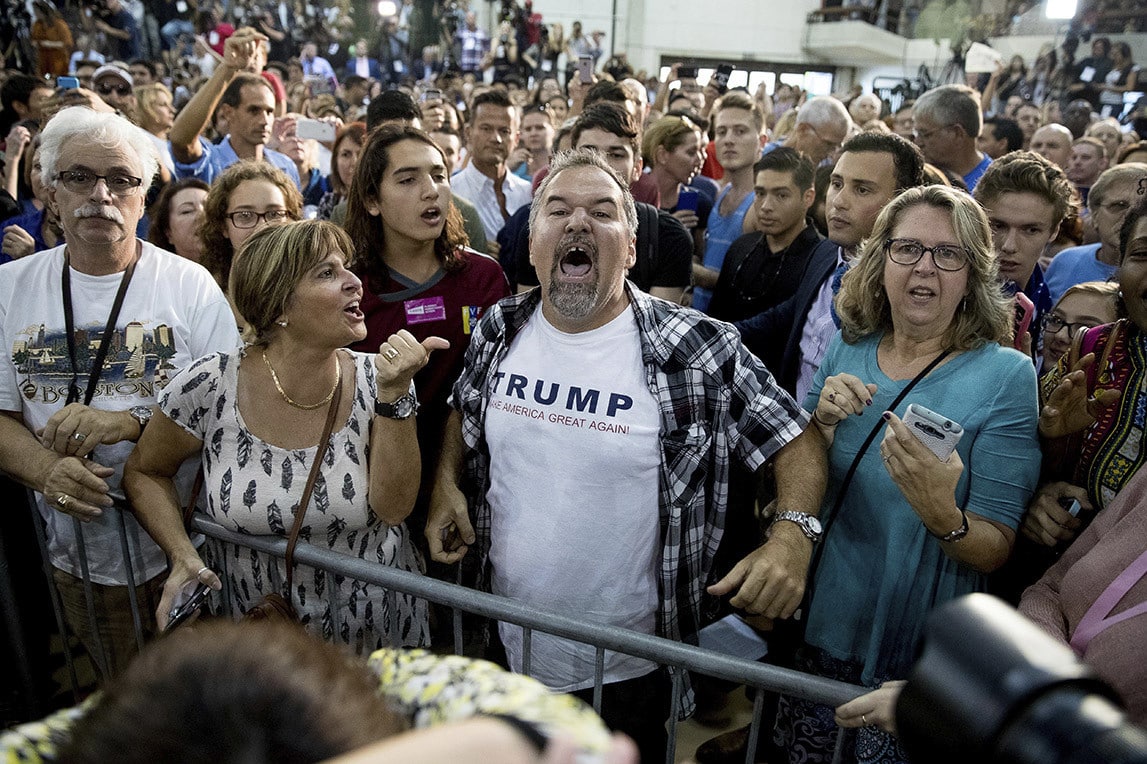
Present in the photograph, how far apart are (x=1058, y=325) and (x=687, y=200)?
2.64 m

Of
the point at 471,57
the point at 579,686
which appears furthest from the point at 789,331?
the point at 471,57

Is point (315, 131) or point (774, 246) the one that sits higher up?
point (315, 131)

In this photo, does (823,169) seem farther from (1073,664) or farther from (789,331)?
(1073,664)

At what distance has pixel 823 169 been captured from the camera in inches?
154

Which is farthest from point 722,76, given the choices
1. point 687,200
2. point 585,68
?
point 687,200

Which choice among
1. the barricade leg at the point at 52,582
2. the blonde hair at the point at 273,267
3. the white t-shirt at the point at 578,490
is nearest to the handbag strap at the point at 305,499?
the blonde hair at the point at 273,267

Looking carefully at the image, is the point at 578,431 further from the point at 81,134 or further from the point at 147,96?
the point at 147,96

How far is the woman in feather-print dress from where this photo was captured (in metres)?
2.03

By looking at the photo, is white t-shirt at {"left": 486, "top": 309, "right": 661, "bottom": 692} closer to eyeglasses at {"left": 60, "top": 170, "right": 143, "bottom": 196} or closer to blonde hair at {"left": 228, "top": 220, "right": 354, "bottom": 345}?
blonde hair at {"left": 228, "top": 220, "right": 354, "bottom": 345}

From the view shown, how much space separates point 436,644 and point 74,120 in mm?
2306

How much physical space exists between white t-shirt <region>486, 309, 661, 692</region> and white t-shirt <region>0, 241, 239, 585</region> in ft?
3.37

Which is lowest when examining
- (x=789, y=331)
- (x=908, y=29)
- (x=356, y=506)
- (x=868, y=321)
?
(x=356, y=506)

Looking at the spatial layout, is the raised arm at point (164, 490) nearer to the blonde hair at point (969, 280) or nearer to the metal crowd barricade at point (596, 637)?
the metal crowd barricade at point (596, 637)

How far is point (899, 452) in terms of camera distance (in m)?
1.75
